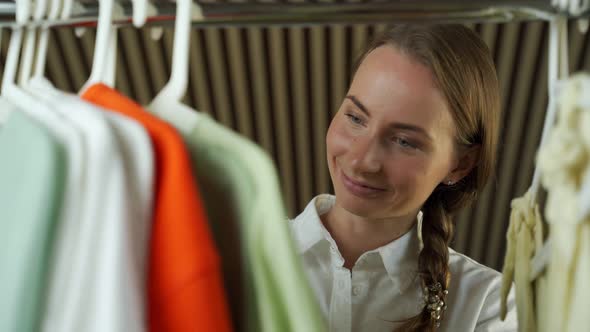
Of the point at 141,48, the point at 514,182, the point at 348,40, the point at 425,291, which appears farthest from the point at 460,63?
the point at 514,182

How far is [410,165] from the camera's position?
1146mm

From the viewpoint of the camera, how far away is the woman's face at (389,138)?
3.63ft

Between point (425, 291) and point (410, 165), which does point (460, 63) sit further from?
point (425, 291)

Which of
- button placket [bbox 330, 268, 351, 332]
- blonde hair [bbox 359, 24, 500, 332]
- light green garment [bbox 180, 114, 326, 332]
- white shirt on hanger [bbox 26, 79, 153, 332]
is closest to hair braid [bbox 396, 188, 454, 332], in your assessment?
blonde hair [bbox 359, 24, 500, 332]

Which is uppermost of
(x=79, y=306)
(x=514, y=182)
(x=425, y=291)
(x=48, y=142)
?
(x=48, y=142)

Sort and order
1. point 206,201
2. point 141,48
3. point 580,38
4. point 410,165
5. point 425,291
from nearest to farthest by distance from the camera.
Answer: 1. point 206,201
2. point 410,165
3. point 425,291
4. point 580,38
5. point 141,48

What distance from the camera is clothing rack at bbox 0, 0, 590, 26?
0.73 meters

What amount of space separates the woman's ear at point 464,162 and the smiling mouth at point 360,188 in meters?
0.22

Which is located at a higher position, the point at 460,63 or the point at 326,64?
the point at 460,63

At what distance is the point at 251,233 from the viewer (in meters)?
0.50

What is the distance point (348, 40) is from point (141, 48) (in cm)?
→ 86

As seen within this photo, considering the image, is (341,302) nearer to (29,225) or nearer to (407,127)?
(407,127)

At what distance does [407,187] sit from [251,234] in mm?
702

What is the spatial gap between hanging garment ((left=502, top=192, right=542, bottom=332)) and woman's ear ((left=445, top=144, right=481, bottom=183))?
573 mm
